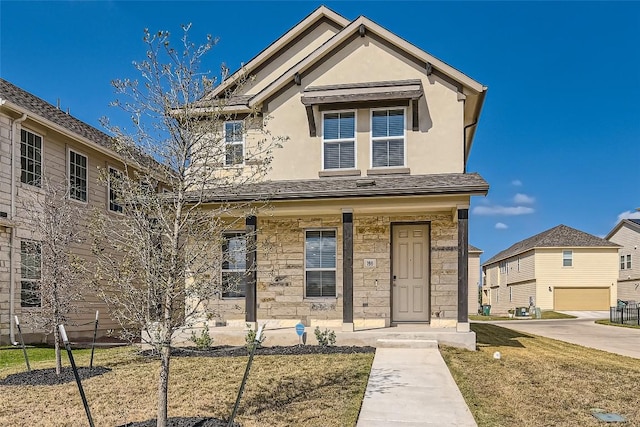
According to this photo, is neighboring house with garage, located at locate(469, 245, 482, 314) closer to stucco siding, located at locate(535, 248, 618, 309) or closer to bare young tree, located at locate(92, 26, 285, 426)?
stucco siding, located at locate(535, 248, 618, 309)

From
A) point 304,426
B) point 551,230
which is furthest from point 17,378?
point 551,230

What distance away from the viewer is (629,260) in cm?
3316

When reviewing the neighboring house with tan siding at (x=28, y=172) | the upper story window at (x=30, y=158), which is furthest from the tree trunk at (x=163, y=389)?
the upper story window at (x=30, y=158)

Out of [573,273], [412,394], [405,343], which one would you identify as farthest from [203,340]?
[573,273]

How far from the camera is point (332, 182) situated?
11.1 m

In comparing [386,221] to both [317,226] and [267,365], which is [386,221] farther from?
[267,365]

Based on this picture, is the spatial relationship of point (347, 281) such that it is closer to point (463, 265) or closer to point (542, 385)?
point (463, 265)

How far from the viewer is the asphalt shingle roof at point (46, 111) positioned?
1297 cm

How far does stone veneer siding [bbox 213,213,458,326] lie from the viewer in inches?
432

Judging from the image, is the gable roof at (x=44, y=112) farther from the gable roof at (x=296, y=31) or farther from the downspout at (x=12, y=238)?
the gable roof at (x=296, y=31)

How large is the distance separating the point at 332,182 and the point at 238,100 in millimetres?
3557

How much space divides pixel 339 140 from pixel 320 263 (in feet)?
10.3

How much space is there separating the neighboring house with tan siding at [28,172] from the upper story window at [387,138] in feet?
23.1

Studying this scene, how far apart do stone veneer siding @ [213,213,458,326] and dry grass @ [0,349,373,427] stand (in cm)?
257
